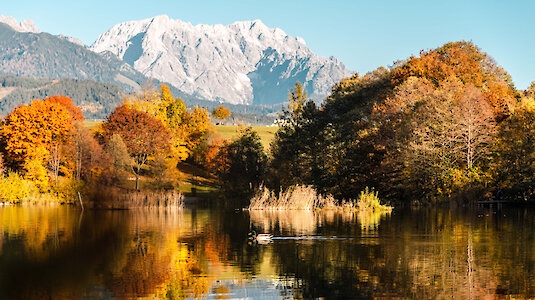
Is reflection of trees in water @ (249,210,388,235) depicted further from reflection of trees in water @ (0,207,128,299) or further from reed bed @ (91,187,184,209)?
reed bed @ (91,187,184,209)

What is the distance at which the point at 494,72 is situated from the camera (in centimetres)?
8231

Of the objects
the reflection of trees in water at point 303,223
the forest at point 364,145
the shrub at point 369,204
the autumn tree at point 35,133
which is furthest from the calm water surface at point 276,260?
the autumn tree at point 35,133

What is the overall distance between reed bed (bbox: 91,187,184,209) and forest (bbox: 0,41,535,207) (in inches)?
389

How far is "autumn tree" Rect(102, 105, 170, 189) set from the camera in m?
101

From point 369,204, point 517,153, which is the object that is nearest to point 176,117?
point 369,204

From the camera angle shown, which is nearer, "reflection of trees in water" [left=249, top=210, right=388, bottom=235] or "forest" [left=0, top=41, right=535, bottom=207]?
"reflection of trees in water" [left=249, top=210, right=388, bottom=235]

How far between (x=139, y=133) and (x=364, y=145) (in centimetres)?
4400

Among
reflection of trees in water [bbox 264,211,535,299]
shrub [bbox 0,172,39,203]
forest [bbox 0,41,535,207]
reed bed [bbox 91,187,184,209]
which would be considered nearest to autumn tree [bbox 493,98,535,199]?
forest [bbox 0,41,535,207]

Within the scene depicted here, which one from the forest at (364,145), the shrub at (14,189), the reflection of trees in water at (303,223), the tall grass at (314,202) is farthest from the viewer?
the shrub at (14,189)

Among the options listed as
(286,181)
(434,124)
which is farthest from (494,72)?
(286,181)

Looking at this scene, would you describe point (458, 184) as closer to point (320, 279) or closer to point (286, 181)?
point (286, 181)

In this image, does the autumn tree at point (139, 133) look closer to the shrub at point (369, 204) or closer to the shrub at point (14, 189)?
the shrub at point (14, 189)

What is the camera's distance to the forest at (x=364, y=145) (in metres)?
64.2

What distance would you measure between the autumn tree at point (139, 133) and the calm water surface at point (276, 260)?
177 ft
